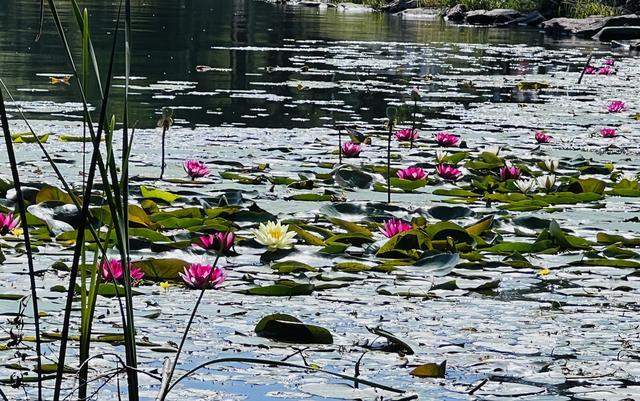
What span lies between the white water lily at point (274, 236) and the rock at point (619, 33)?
16419 millimetres

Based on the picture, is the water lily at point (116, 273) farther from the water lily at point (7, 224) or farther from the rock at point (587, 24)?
the rock at point (587, 24)

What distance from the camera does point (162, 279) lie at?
269 cm

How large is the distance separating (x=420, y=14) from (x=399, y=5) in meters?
1.83

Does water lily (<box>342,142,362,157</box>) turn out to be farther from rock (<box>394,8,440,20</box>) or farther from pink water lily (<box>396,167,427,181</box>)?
rock (<box>394,8,440,20</box>)

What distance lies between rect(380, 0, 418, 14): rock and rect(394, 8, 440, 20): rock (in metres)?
0.56

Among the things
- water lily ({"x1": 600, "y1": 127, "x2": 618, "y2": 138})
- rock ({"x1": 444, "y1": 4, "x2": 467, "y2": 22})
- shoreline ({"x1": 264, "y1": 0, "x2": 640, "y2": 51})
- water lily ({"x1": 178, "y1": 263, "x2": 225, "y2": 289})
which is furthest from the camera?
rock ({"x1": 444, "y1": 4, "x2": 467, "y2": 22})

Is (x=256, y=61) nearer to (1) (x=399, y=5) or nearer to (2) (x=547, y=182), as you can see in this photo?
(2) (x=547, y=182)

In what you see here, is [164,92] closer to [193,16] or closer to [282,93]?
[282,93]

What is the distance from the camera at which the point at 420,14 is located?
27641mm

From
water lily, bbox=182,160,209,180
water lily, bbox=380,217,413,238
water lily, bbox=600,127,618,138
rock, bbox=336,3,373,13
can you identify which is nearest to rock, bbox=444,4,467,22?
rock, bbox=336,3,373,13

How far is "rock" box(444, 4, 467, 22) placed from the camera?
979 inches

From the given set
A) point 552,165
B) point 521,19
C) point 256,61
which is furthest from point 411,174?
point 521,19

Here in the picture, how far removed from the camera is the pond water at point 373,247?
207 centimetres

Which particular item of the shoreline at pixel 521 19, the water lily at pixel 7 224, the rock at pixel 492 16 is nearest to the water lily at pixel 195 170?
the water lily at pixel 7 224
